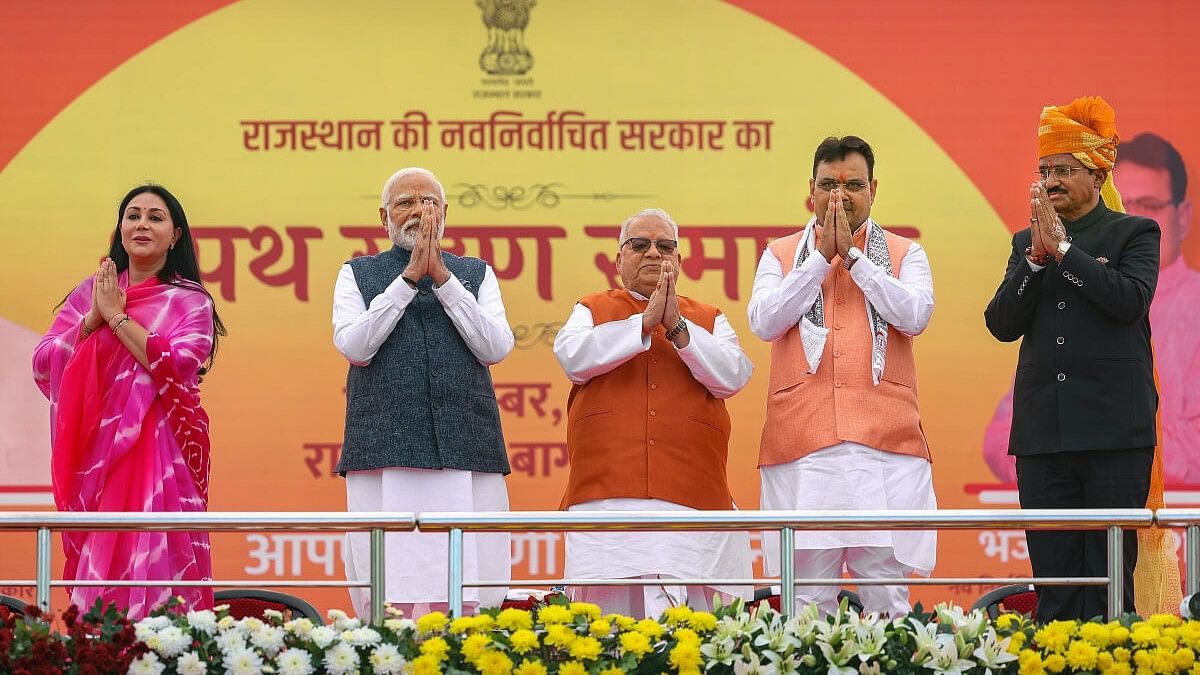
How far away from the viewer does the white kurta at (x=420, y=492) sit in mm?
4473

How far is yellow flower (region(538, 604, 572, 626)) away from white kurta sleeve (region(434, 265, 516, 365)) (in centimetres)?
136

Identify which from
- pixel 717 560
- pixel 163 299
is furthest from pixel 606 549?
pixel 163 299

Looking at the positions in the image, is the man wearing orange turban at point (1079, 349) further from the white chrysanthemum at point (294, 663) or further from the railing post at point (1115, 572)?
the white chrysanthemum at point (294, 663)

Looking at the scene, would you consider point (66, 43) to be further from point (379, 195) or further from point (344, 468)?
point (344, 468)

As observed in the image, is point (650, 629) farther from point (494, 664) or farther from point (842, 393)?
point (842, 393)

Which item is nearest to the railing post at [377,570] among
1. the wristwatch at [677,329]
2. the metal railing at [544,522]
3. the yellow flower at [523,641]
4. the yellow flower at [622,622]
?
the metal railing at [544,522]

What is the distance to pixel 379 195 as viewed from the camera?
6.40 m

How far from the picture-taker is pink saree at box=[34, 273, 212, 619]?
425 centimetres

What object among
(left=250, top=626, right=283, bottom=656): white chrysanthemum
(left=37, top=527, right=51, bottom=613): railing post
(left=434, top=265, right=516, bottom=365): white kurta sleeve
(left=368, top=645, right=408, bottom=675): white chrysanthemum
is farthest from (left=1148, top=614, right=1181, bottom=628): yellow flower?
(left=37, top=527, right=51, bottom=613): railing post

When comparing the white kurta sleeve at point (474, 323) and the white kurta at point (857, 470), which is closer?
the white kurta at point (857, 470)

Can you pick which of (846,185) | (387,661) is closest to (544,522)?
(387,661)

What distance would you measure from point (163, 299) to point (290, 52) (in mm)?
2154

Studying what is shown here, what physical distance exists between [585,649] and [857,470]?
56.3 inches

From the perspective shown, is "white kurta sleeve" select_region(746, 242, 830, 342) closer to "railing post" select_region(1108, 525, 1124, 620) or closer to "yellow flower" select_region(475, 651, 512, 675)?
"railing post" select_region(1108, 525, 1124, 620)
